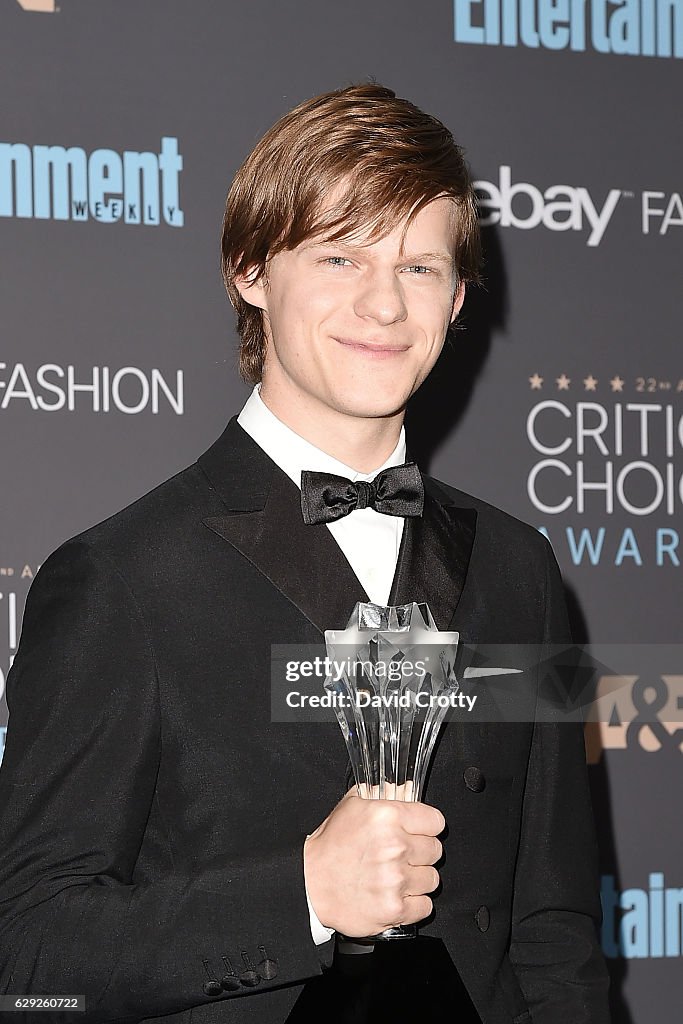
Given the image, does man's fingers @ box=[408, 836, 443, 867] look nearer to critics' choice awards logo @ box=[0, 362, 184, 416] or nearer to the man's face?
the man's face

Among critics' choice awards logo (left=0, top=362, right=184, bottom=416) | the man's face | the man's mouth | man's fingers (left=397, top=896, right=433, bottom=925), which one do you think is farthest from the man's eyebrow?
critics' choice awards logo (left=0, top=362, right=184, bottom=416)

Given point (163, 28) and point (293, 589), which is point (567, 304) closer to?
point (163, 28)

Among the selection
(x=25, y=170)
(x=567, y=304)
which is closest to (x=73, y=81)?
(x=25, y=170)

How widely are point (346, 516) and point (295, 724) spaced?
0.88 ft

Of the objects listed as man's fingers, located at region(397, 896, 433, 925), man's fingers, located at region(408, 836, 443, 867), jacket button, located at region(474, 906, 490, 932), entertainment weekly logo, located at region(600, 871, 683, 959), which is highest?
man's fingers, located at region(408, 836, 443, 867)

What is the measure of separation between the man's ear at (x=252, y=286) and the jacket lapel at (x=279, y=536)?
175 mm

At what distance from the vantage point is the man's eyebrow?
1491mm

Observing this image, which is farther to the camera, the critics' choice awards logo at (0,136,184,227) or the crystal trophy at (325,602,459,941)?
the critics' choice awards logo at (0,136,184,227)

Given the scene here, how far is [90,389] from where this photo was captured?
2.47m

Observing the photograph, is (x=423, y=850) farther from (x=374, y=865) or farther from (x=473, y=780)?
(x=473, y=780)

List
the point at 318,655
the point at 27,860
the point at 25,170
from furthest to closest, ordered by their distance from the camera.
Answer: the point at 25,170
the point at 318,655
the point at 27,860

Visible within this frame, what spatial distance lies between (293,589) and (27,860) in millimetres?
405

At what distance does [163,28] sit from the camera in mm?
2520

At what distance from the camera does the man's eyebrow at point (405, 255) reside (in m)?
1.49
